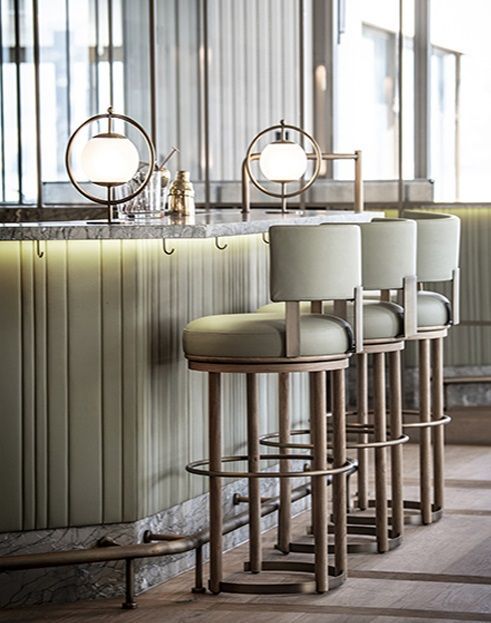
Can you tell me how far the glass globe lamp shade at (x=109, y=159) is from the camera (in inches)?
179

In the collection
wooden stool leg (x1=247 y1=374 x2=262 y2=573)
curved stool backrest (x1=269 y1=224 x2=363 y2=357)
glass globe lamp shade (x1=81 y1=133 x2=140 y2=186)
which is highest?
glass globe lamp shade (x1=81 y1=133 x2=140 y2=186)

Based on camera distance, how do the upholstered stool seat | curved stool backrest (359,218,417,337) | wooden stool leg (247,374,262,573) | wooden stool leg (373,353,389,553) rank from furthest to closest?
the upholstered stool seat, wooden stool leg (373,353,389,553), curved stool backrest (359,218,417,337), wooden stool leg (247,374,262,573)

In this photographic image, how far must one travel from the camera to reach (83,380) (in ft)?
14.6

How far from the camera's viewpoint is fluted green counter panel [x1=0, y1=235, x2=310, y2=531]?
4.37 metres

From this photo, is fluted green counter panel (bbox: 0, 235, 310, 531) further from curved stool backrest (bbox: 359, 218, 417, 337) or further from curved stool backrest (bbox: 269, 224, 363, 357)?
curved stool backrest (bbox: 359, 218, 417, 337)

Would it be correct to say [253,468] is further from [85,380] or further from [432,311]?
[432,311]

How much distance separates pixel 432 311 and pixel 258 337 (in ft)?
4.17

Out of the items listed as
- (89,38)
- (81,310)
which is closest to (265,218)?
(81,310)

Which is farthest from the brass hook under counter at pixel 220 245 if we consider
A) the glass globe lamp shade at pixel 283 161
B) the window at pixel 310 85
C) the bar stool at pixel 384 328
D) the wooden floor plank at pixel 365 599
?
the window at pixel 310 85

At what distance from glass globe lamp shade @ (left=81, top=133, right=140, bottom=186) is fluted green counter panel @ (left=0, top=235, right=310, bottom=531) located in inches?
9.7

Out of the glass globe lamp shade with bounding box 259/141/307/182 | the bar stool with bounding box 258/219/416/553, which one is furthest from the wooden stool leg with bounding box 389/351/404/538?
the glass globe lamp shade with bounding box 259/141/307/182

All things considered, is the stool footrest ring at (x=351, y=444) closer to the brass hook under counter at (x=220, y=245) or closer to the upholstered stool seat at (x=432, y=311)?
the upholstered stool seat at (x=432, y=311)

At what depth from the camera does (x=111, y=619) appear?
167 inches

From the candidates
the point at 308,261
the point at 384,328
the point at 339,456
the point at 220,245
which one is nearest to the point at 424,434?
the point at 384,328
